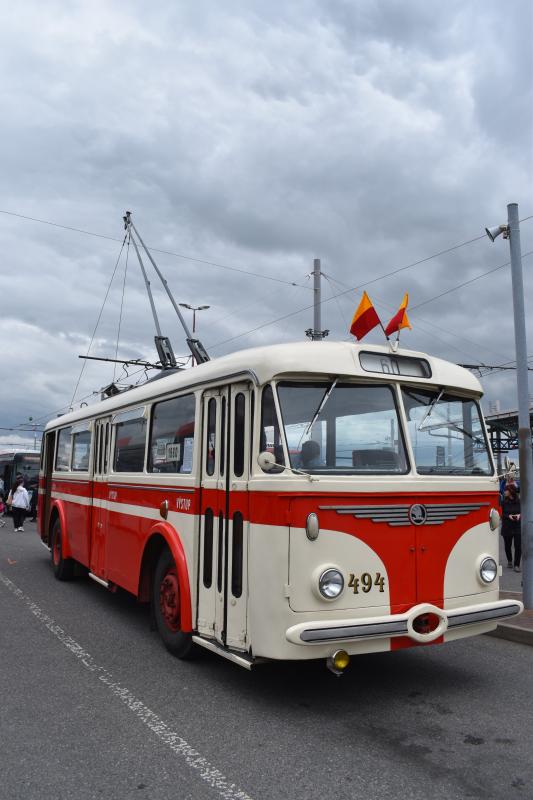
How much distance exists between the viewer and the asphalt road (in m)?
3.67

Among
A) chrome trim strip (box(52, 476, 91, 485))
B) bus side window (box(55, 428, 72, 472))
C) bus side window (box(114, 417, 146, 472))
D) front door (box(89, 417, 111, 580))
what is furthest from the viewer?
bus side window (box(55, 428, 72, 472))

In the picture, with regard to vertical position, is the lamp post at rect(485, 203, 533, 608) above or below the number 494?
above

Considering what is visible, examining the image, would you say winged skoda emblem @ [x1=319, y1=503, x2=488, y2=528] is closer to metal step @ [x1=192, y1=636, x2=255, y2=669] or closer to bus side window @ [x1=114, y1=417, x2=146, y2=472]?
metal step @ [x1=192, y1=636, x2=255, y2=669]

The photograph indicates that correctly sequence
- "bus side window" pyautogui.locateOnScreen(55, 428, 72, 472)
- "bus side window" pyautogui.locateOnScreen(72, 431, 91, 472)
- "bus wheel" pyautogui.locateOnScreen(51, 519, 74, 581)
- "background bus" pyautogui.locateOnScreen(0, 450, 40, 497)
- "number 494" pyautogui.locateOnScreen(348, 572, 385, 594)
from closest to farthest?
"number 494" pyautogui.locateOnScreen(348, 572, 385, 594), "bus side window" pyautogui.locateOnScreen(72, 431, 91, 472), "bus wheel" pyautogui.locateOnScreen(51, 519, 74, 581), "bus side window" pyautogui.locateOnScreen(55, 428, 72, 472), "background bus" pyautogui.locateOnScreen(0, 450, 40, 497)

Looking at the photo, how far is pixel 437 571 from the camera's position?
16.5ft

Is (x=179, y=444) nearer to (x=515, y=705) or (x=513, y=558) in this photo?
(x=515, y=705)

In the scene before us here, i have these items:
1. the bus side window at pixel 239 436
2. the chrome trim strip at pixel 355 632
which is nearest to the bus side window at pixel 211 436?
the bus side window at pixel 239 436

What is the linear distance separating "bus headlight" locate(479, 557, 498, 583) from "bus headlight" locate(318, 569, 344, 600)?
1396 millimetres

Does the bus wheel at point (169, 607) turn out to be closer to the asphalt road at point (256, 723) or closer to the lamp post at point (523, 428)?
the asphalt road at point (256, 723)

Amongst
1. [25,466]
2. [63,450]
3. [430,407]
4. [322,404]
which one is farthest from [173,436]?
[25,466]

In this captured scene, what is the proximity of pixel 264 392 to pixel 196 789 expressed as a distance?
8.33 feet

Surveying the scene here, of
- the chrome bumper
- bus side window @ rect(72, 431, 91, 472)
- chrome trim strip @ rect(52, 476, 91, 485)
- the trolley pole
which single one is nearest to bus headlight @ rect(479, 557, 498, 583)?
the chrome bumper

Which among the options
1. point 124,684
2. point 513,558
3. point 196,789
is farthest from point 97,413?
point 513,558

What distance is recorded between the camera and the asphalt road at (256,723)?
3668mm
